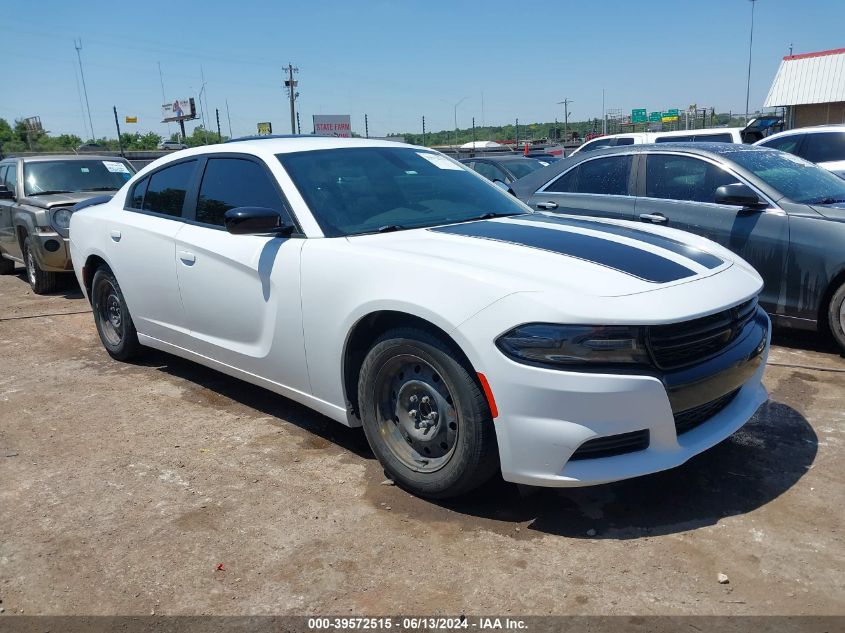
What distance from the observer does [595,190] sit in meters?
6.52

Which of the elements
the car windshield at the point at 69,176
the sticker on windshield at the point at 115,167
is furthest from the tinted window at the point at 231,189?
the sticker on windshield at the point at 115,167

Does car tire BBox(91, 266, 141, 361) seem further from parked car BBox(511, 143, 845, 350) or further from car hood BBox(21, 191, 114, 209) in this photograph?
parked car BBox(511, 143, 845, 350)

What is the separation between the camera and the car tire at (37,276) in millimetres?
8695

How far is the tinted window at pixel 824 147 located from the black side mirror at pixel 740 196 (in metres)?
5.52

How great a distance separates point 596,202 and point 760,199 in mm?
1398

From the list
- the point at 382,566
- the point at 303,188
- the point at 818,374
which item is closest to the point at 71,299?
the point at 303,188

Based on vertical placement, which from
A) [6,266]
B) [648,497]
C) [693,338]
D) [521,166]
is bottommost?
[648,497]

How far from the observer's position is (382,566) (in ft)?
9.14

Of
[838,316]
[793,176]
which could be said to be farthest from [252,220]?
[793,176]

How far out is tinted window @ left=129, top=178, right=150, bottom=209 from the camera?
5.13m

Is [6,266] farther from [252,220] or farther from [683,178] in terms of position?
[683,178]

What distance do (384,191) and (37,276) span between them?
21.6ft

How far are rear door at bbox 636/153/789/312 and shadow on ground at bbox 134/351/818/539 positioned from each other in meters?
1.82

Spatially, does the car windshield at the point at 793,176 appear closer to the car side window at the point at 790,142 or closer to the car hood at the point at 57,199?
the car side window at the point at 790,142
